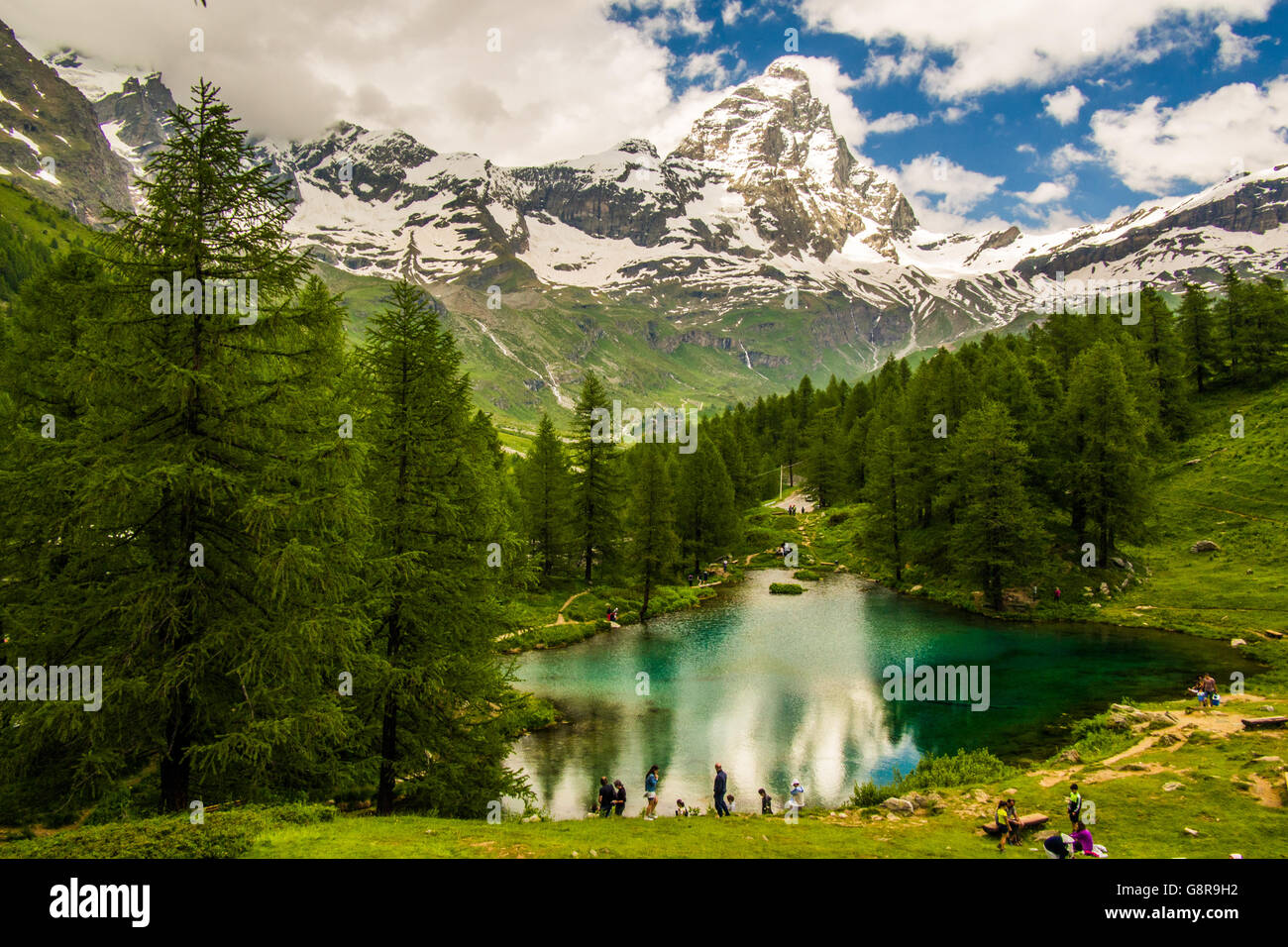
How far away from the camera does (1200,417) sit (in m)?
65.8

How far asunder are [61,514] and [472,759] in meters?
12.1

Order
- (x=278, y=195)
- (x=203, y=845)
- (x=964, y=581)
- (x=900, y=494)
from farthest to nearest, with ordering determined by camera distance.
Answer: (x=900, y=494) → (x=964, y=581) → (x=278, y=195) → (x=203, y=845)

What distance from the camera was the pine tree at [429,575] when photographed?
58.8 feet

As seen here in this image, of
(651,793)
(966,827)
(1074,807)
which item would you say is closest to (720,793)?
(651,793)

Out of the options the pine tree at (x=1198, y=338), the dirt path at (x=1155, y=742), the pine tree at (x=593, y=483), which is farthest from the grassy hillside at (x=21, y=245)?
the pine tree at (x=1198, y=338)

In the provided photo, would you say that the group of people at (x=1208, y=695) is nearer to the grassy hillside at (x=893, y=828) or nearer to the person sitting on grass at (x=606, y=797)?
the grassy hillside at (x=893, y=828)

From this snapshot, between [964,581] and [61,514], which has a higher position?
[61,514]

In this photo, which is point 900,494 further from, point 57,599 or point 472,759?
point 57,599

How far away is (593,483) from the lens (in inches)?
2355

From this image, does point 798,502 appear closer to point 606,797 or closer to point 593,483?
Result: point 593,483

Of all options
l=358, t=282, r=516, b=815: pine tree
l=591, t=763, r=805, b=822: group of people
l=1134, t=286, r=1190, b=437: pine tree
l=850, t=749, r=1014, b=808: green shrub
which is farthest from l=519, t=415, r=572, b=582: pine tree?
l=1134, t=286, r=1190, b=437: pine tree

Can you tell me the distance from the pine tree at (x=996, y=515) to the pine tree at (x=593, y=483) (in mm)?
29737

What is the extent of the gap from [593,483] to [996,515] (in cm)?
3336
